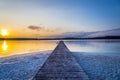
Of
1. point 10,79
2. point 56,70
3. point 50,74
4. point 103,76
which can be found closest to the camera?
point 50,74

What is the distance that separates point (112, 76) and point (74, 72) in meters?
3.99

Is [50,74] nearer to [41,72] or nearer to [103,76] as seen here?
[41,72]

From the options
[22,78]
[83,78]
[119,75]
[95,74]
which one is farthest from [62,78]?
[119,75]

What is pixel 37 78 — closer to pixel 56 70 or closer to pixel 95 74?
pixel 56 70

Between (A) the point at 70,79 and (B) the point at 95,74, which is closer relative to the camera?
(A) the point at 70,79

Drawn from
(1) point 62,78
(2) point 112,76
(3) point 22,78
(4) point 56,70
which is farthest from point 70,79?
(2) point 112,76

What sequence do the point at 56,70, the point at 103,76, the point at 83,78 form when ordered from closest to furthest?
the point at 83,78 → the point at 56,70 → the point at 103,76

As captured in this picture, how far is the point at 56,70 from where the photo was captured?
8648 mm

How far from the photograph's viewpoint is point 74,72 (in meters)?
8.22

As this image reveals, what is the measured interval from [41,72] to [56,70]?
0.84 metres

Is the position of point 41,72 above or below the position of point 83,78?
above

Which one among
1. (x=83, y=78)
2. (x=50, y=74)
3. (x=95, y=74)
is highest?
(x=95, y=74)

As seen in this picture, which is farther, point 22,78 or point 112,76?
point 112,76

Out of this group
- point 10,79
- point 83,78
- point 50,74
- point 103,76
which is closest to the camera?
point 83,78
